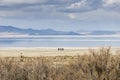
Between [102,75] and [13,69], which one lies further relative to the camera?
[13,69]

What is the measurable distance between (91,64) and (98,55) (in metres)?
0.60

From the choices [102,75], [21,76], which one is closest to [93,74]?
[102,75]

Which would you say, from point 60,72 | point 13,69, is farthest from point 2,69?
point 60,72

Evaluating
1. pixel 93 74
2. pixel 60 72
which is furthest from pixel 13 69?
pixel 93 74

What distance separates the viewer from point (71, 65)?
2455 centimetres

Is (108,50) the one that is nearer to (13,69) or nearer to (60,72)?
(60,72)

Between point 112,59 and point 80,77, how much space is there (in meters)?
2.55

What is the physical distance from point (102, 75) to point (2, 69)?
4.80 metres

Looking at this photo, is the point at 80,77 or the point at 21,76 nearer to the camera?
the point at 80,77

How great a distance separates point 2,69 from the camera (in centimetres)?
2402

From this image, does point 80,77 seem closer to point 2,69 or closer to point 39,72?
point 39,72

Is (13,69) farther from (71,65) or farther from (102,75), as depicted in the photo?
(102,75)

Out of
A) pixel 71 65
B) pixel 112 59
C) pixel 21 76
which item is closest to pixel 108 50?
pixel 112 59

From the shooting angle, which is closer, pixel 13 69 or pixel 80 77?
pixel 80 77
